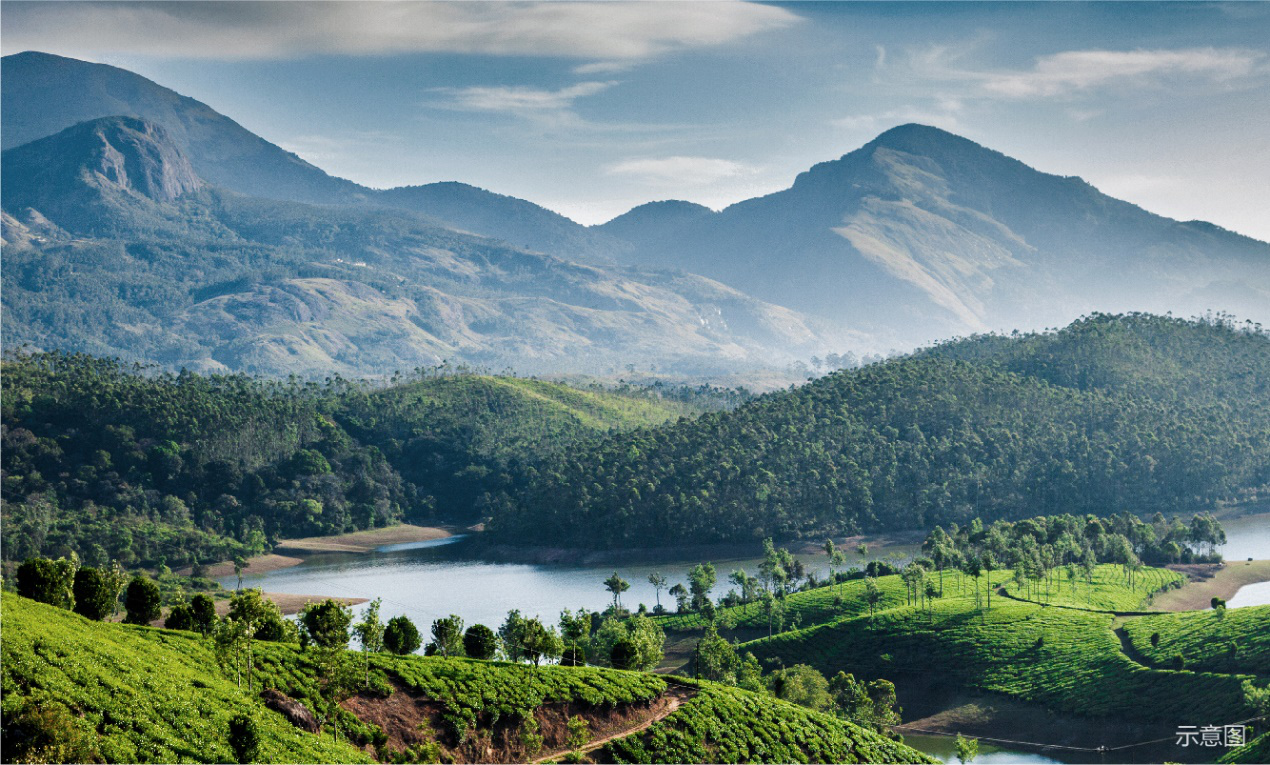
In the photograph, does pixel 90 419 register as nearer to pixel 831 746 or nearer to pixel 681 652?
pixel 681 652

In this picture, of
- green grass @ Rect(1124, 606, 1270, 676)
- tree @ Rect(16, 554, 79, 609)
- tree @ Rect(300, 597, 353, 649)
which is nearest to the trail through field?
tree @ Rect(300, 597, 353, 649)

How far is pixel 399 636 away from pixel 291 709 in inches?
673

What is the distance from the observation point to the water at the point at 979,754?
270 feet

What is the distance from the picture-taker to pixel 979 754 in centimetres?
8412

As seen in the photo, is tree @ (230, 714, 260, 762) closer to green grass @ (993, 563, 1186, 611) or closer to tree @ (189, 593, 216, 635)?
tree @ (189, 593, 216, 635)

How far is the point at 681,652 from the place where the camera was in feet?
363

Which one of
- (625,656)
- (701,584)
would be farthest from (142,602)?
(701,584)

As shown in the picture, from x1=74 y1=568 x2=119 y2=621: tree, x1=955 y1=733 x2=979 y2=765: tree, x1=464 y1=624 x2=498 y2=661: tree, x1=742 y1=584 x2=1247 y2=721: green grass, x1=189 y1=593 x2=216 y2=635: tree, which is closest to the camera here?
x1=74 y1=568 x2=119 y2=621: tree

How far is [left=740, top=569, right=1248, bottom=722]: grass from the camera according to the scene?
8312 centimetres

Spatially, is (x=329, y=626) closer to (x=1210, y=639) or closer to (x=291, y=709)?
(x=291, y=709)

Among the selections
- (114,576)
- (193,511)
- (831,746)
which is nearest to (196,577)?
(193,511)

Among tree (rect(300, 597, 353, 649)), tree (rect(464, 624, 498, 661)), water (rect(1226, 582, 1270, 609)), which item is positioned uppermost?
tree (rect(300, 597, 353, 649))

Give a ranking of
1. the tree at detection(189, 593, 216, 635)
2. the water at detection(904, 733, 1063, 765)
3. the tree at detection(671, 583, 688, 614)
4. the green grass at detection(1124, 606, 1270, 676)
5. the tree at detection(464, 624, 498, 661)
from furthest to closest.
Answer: the tree at detection(671, 583, 688, 614) → the green grass at detection(1124, 606, 1270, 676) → the water at detection(904, 733, 1063, 765) → the tree at detection(464, 624, 498, 661) → the tree at detection(189, 593, 216, 635)

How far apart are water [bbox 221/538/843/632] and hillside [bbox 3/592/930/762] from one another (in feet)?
194
